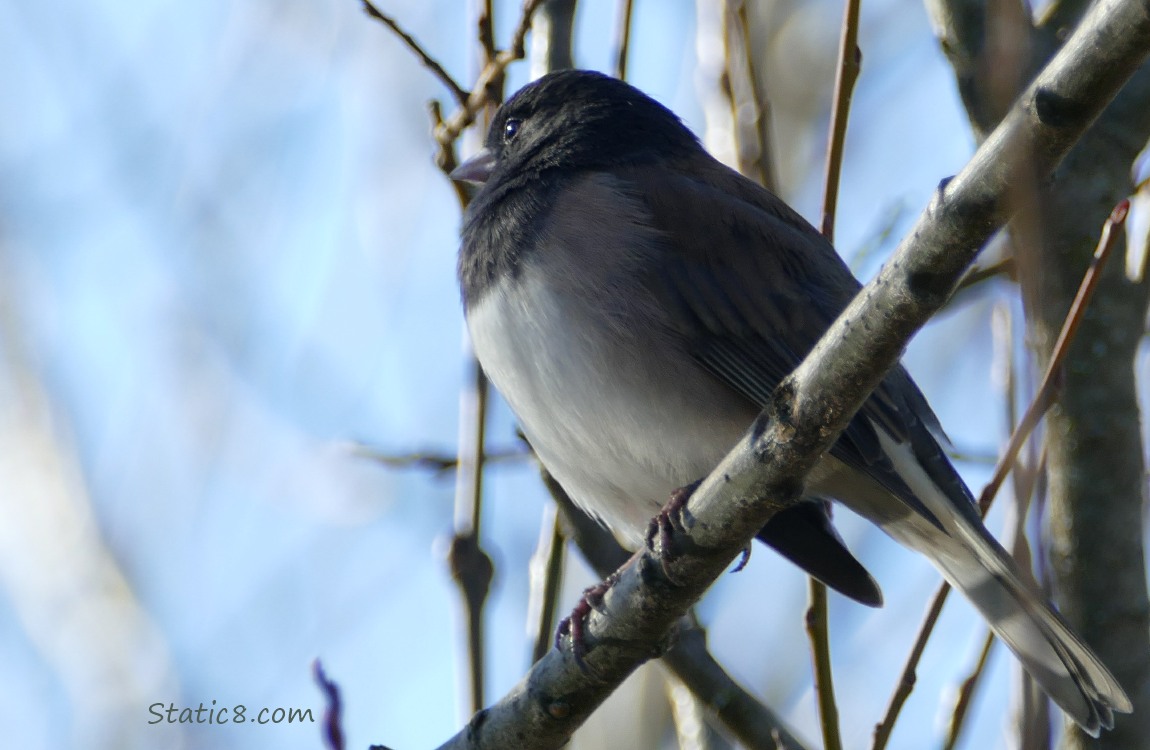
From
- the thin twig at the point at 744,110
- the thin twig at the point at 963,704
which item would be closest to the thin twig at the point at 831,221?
the thin twig at the point at 963,704

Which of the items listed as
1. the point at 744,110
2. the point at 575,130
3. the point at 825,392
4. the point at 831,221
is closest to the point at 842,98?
the point at 831,221

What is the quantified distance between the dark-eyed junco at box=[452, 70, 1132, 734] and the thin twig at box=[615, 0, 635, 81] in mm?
271

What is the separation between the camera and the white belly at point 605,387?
2.61 metres

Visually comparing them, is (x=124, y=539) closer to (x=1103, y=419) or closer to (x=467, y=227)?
(x=467, y=227)

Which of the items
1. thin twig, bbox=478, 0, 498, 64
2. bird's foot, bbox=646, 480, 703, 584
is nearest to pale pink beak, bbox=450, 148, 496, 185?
thin twig, bbox=478, 0, 498, 64

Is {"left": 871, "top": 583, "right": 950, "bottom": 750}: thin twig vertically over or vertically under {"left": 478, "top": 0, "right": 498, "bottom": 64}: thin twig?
under

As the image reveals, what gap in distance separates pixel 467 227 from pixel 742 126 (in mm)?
728

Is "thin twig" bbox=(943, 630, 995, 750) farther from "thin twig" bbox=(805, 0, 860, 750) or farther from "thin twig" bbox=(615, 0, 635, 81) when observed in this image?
"thin twig" bbox=(615, 0, 635, 81)

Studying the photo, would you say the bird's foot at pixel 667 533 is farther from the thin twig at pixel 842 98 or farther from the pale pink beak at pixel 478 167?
the pale pink beak at pixel 478 167

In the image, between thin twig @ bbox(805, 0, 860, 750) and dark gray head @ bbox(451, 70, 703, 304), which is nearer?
thin twig @ bbox(805, 0, 860, 750)

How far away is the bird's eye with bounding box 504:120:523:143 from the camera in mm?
3470

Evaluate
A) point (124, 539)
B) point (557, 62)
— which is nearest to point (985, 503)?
point (557, 62)

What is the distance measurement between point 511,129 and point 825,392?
6.57 feet

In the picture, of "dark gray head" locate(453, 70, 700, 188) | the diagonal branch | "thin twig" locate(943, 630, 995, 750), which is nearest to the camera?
the diagonal branch
